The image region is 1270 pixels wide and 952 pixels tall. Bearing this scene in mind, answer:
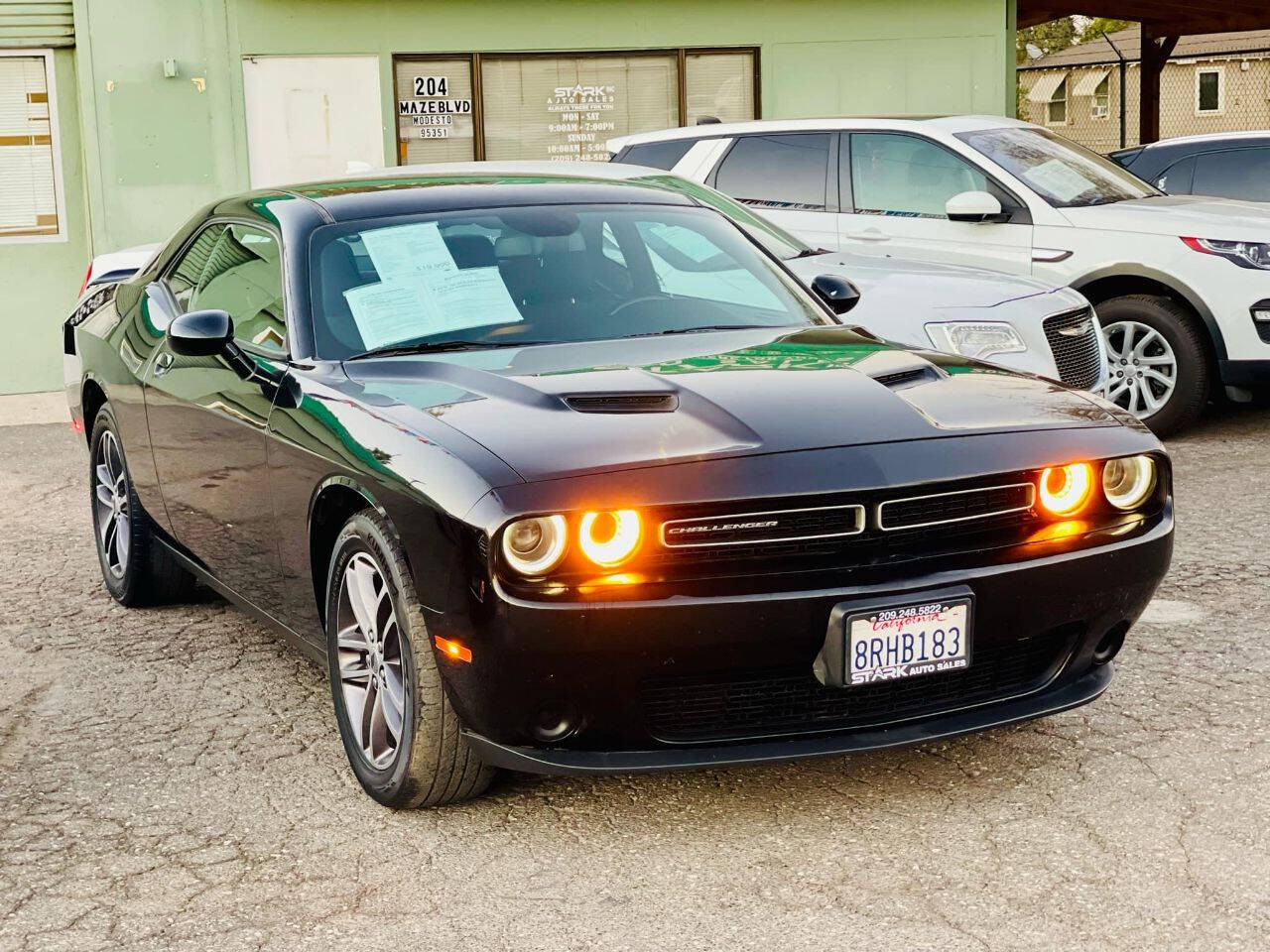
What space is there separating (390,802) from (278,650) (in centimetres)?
174

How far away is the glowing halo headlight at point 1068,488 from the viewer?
13.0 feet

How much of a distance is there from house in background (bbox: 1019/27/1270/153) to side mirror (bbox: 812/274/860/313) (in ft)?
130

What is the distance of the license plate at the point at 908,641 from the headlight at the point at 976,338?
392 centimetres

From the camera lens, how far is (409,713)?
3957 millimetres

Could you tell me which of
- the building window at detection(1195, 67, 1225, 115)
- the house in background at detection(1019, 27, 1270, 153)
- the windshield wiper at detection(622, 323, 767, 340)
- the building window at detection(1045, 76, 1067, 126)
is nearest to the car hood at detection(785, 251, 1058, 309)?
the windshield wiper at detection(622, 323, 767, 340)

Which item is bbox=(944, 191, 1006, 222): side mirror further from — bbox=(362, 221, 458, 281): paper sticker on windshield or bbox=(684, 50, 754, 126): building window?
bbox=(684, 50, 754, 126): building window

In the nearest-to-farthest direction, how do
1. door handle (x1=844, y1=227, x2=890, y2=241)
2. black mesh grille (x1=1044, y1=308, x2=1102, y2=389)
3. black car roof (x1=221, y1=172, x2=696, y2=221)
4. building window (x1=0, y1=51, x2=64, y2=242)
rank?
black car roof (x1=221, y1=172, x2=696, y2=221)
black mesh grille (x1=1044, y1=308, x2=1102, y2=389)
door handle (x1=844, y1=227, x2=890, y2=241)
building window (x1=0, y1=51, x2=64, y2=242)

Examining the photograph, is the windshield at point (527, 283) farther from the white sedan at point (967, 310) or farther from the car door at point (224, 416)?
the white sedan at point (967, 310)

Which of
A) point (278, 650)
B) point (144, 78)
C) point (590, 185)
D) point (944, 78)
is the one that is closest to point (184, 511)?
point (278, 650)

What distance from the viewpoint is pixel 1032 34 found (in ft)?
208

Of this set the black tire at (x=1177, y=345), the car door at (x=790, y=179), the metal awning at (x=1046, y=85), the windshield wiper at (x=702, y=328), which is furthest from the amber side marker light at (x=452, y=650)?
the metal awning at (x=1046, y=85)

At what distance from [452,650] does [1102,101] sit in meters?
51.6

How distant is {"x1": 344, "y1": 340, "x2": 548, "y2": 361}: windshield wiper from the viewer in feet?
15.3

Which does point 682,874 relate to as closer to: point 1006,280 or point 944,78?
point 1006,280
